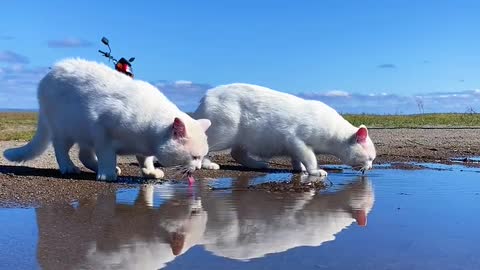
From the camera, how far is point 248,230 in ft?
16.9

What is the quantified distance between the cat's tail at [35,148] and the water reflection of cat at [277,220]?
3844 mm

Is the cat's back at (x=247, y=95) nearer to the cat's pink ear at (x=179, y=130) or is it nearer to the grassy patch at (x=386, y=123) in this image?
the cat's pink ear at (x=179, y=130)

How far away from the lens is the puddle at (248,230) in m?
4.07

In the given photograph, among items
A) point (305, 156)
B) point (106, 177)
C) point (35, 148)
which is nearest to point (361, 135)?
point (305, 156)

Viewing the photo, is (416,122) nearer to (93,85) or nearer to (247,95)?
(247,95)

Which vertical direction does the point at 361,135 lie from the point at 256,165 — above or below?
above

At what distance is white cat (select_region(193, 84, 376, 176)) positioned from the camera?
10430mm

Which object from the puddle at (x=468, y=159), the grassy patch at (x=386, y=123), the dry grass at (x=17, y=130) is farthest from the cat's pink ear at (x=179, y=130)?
the grassy patch at (x=386, y=123)

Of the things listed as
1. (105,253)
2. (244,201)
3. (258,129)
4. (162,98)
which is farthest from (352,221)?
(258,129)

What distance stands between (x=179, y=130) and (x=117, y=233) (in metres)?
3.13

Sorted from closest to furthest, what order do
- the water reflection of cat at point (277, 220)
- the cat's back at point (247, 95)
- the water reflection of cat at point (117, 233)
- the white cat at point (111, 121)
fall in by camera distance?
the water reflection of cat at point (117, 233)
the water reflection of cat at point (277, 220)
the white cat at point (111, 121)
the cat's back at point (247, 95)

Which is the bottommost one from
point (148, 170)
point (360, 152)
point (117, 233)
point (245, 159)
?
point (117, 233)

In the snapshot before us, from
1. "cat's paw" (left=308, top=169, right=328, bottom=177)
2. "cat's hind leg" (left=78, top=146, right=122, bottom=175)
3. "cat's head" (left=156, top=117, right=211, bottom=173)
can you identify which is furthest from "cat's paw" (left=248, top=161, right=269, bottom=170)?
"cat's head" (left=156, top=117, right=211, bottom=173)

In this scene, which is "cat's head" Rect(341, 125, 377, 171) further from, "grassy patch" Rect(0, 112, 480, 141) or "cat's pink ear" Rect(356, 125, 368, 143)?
"grassy patch" Rect(0, 112, 480, 141)
